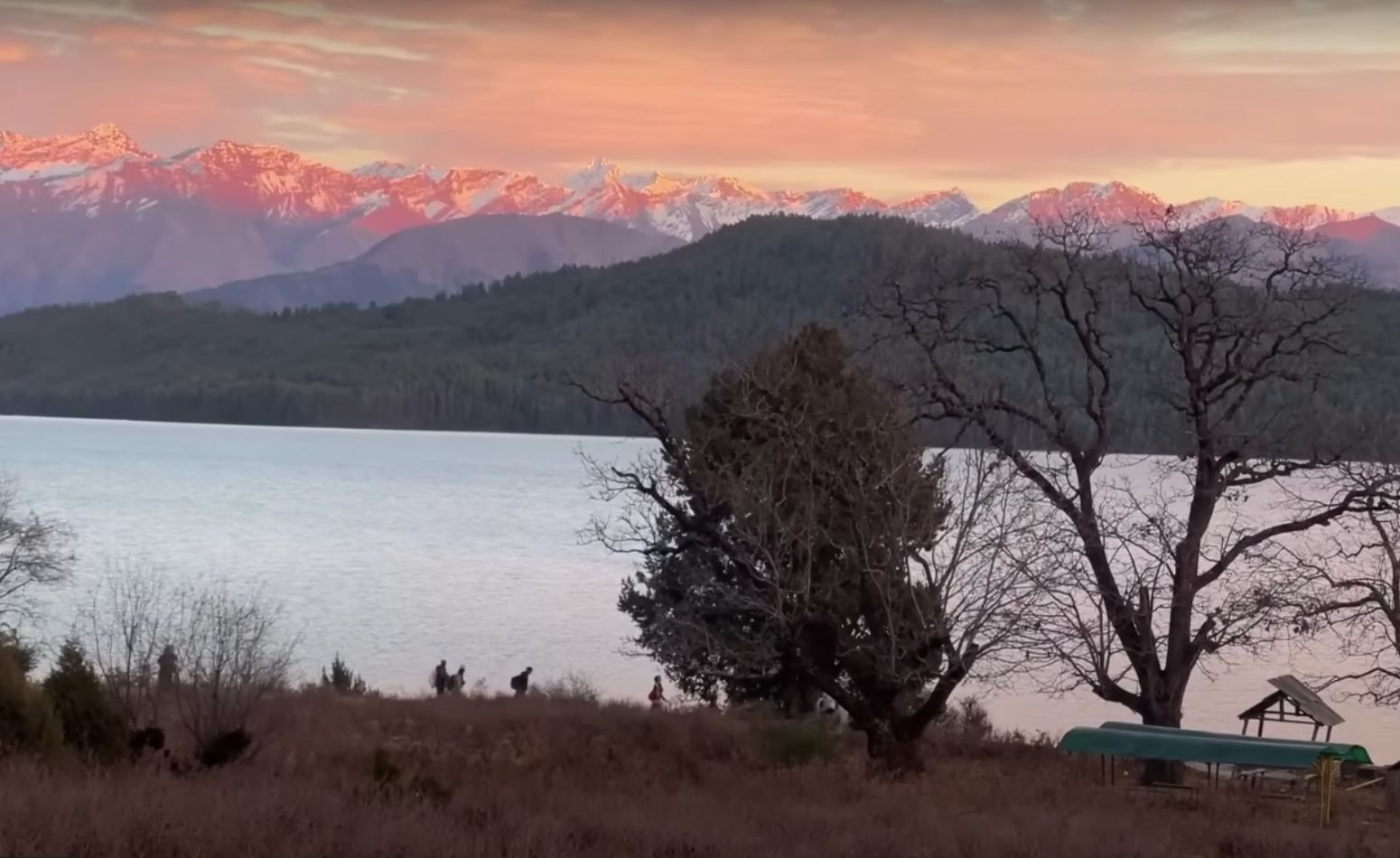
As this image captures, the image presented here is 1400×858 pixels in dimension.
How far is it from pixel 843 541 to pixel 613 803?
9.20 metres

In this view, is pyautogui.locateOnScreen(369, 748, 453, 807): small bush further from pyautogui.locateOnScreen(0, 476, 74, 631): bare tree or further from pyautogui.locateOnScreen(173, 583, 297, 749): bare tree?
pyautogui.locateOnScreen(0, 476, 74, 631): bare tree

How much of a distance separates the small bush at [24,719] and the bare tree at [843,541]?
7842mm

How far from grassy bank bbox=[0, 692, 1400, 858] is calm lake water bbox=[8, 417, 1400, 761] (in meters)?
12.7

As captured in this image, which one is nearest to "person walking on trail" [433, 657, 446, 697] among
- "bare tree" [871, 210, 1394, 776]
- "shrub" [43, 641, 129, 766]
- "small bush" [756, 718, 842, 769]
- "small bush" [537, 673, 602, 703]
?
"small bush" [537, 673, 602, 703]

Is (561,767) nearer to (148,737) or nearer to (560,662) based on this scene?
(148,737)

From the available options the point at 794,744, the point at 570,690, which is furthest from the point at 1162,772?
the point at 570,690

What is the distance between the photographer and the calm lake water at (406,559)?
40.4 meters

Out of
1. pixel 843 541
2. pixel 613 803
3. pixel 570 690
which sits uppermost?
pixel 843 541

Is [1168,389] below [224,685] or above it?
above

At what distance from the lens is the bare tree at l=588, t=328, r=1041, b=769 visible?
65.7 feet

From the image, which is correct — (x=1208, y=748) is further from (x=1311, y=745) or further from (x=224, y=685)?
(x=224, y=685)

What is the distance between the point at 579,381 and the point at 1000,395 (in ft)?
17.9

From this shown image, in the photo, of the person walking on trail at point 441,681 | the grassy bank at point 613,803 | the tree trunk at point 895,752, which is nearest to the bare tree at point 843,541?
the tree trunk at point 895,752

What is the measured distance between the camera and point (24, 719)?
1454cm
